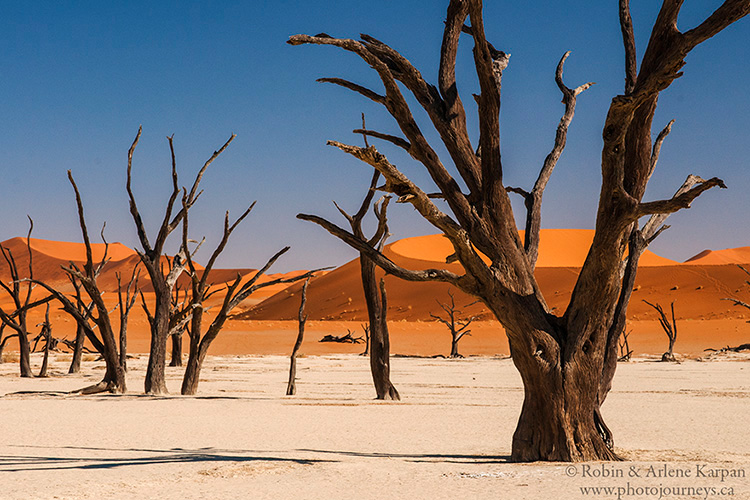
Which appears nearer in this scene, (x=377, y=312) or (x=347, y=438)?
(x=347, y=438)

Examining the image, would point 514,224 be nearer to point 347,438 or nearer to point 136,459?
point 347,438

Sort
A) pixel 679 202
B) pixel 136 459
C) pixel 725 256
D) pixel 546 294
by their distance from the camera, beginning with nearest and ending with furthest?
pixel 679 202
pixel 136 459
pixel 546 294
pixel 725 256

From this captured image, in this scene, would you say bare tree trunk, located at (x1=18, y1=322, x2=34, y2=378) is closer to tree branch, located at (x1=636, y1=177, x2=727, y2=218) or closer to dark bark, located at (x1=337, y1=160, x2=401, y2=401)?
dark bark, located at (x1=337, y1=160, x2=401, y2=401)

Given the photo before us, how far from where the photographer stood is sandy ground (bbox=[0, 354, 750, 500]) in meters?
6.04

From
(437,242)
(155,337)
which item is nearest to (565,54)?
(155,337)

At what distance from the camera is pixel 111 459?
7.81 m

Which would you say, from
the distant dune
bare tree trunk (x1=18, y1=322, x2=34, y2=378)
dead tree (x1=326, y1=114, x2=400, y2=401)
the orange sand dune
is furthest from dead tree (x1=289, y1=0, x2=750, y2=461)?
the orange sand dune

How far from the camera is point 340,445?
30.3 ft

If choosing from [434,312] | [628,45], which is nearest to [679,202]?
[628,45]

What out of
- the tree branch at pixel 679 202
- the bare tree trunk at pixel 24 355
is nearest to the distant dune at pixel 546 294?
the bare tree trunk at pixel 24 355

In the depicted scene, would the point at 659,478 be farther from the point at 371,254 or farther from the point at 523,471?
the point at 371,254

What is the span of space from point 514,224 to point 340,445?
135 inches

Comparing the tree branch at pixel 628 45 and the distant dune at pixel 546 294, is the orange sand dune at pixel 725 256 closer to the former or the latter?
the distant dune at pixel 546 294

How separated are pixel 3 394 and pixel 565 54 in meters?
13.1
